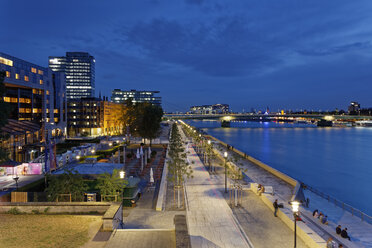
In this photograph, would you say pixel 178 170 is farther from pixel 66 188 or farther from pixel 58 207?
pixel 58 207

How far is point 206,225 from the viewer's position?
53.2 feet

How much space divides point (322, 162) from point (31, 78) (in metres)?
77.7

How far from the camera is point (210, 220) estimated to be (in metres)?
17.0

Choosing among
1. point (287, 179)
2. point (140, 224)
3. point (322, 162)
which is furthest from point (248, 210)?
point (322, 162)

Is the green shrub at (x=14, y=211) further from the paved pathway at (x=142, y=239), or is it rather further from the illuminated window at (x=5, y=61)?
the illuminated window at (x=5, y=61)

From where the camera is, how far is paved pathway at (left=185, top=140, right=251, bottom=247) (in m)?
14.1

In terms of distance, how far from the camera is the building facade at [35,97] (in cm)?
6410

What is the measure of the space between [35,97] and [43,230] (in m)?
71.0

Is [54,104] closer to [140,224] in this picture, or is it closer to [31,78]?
[31,78]

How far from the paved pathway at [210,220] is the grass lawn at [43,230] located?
18.9 feet

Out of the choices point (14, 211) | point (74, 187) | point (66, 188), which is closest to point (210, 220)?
point (74, 187)

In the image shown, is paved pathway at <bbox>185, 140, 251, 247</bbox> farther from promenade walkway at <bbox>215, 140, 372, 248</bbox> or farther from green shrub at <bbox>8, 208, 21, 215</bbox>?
green shrub at <bbox>8, 208, 21, 215</bbox>

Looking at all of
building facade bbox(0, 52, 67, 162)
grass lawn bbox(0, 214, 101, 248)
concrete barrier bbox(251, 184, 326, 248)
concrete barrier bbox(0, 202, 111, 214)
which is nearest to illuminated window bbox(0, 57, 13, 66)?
building facade bbox(0, 52, 67, 162)

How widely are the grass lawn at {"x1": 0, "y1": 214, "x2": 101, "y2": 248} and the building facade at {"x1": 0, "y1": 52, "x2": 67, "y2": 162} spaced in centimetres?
4868
